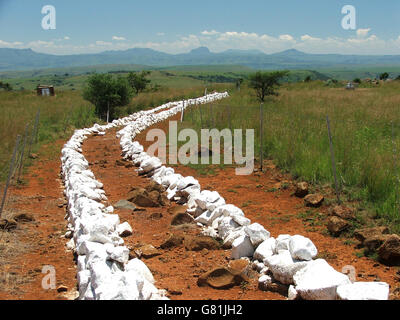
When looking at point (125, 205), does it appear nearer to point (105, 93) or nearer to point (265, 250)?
point (265, 250)

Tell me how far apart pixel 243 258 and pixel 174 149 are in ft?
24.1

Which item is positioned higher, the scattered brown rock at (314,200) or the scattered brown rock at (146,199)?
the scattered brown rock at (314,200)

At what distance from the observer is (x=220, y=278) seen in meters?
4.22

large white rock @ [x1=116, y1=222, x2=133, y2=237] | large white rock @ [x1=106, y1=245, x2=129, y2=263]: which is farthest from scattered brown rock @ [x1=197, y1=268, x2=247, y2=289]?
large white rock @ [x1=116, y1=222, x2=133, y2=237]

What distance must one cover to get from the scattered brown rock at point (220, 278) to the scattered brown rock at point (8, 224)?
3109 millimetres

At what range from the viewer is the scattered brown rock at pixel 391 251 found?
4.47 metres

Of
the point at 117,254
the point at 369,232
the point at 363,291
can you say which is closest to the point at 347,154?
the point at 369,232

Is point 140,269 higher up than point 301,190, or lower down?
lower down

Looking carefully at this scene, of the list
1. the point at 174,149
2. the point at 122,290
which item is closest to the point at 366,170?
the point at 122,290

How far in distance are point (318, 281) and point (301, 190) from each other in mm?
3588

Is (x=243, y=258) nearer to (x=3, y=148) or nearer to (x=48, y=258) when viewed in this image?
(x=48, y=258)

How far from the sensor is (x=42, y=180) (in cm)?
896

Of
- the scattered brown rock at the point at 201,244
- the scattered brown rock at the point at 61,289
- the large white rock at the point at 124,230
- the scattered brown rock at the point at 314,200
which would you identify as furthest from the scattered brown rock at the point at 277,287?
the scattered brown rock at the point at 314,200

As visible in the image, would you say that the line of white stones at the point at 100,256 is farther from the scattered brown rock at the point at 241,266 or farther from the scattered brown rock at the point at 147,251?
the scattered brown rock at the point at 241,266
